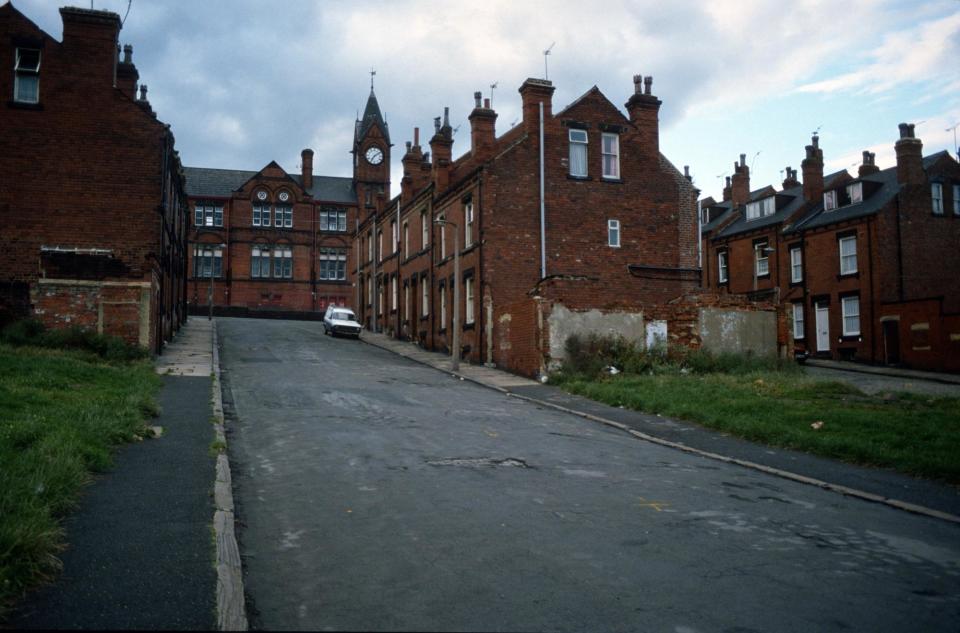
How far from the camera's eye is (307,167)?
253 ft

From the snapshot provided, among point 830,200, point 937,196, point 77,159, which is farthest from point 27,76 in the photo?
point 937,196

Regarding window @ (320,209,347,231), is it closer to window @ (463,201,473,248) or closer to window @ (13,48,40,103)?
window @ (463,201,473,248)

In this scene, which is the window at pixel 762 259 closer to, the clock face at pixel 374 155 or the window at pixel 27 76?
the window at pixel 27 76

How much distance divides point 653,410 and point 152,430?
10.6 metres

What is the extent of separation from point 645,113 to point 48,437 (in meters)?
29.2

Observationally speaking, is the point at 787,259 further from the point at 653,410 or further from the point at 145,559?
the point at 145,559

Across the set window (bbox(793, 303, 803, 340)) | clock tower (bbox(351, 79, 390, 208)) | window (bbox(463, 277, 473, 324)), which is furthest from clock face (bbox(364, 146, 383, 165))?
window (bbox(463, 277, 473, 324))

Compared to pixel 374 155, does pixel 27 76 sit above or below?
below

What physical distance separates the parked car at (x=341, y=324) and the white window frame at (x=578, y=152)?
629 inches

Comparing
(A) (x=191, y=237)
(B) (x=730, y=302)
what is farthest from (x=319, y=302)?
(B) (x=730, y=302)

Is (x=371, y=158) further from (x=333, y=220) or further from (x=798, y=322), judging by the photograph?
(x=798, y=322)

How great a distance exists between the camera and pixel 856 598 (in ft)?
19.4

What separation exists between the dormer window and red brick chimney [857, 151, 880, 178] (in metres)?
4.97

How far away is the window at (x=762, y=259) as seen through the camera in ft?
142
